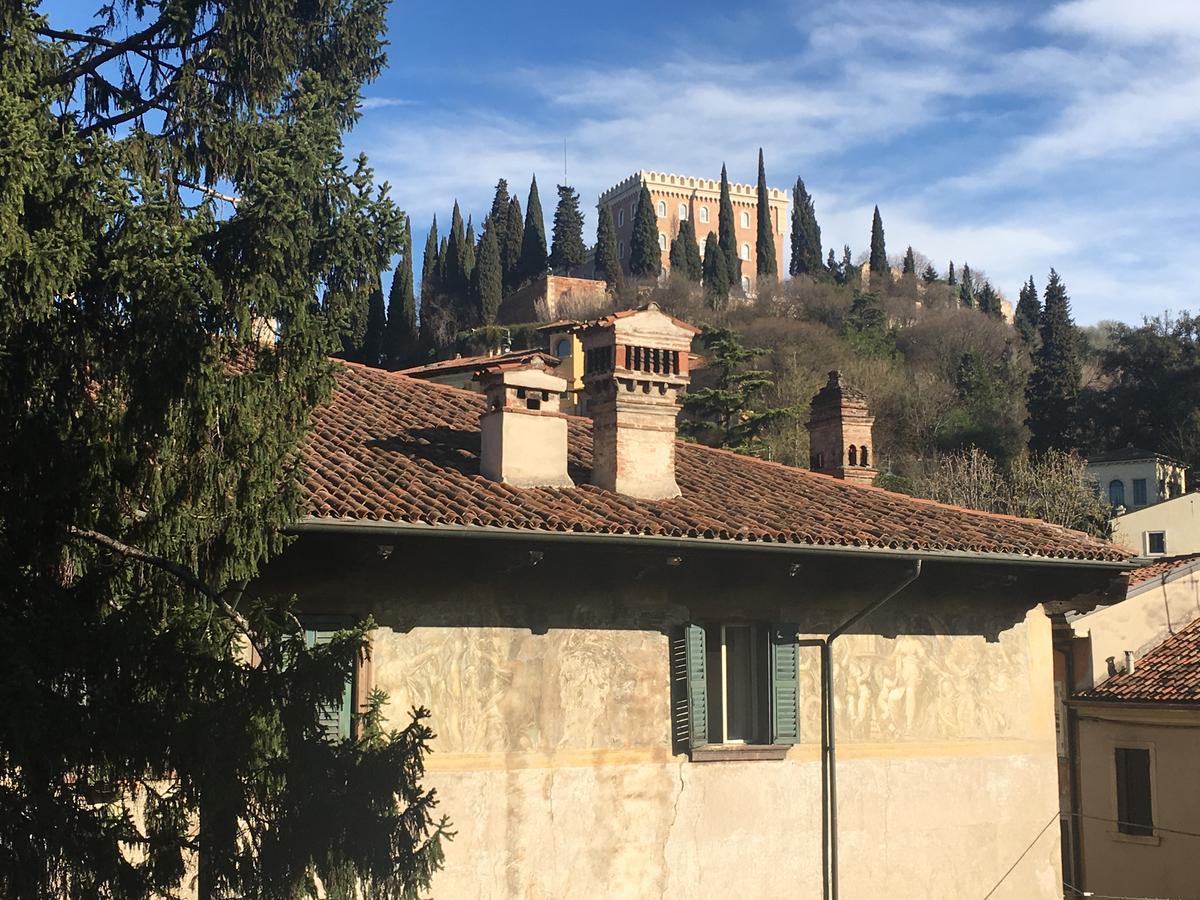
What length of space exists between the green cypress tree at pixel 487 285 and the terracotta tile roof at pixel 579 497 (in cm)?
6685

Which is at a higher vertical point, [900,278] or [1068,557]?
[900,278]

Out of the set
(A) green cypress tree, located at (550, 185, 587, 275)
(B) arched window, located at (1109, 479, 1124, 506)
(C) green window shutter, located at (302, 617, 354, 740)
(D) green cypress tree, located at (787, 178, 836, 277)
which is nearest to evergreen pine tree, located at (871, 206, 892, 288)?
(D) green cypress tree, located at (787, 178, 836, 277)

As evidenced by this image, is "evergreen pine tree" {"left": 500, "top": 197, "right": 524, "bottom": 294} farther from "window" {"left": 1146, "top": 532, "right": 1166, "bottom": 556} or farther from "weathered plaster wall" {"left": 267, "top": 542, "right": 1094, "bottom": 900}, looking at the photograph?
"weathered plaster wall" {"left": 267, "top": 542, "right": 1094, "bottom": 900}

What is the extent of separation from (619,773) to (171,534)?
543cm

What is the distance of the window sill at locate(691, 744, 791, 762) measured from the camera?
11781 mm

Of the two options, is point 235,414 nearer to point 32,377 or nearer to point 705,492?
point 32,377

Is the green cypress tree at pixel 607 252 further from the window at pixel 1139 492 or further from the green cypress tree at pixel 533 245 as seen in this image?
the window at pixel 1139 492

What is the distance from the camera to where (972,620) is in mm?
13250

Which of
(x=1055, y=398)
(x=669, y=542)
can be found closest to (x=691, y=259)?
(x=1055, y=398)

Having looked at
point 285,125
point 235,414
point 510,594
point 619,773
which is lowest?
point 619,773

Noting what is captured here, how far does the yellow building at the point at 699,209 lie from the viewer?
355 feet

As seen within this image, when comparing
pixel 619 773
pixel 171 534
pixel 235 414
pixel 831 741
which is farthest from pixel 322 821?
pixel 831 741

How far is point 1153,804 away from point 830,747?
9.92 meters

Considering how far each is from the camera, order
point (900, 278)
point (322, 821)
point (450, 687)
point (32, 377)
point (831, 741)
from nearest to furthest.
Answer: point (32, 377) < point (322, 821) < point (450, 687) < point (831, 741) < point (900, 278)
